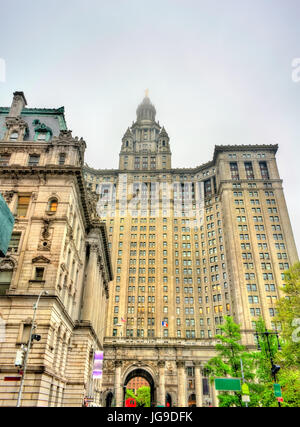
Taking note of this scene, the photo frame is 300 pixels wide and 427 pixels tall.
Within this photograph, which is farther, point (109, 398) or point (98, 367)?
point (109, 398)

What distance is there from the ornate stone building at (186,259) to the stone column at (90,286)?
41.0 m

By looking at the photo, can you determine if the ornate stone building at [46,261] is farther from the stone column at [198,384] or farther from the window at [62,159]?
the stone column at [198,384]

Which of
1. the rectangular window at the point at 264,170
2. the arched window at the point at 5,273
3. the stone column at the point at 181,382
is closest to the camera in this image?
the arched window at the point at 5,273

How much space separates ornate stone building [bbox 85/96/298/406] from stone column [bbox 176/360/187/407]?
239 mm

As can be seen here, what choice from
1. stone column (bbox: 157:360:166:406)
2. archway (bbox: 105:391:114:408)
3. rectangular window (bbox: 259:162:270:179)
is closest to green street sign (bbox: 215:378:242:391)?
stone column (bbox: 157:360:166:406)

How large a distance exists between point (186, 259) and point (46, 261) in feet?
258

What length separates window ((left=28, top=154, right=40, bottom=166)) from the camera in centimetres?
4072

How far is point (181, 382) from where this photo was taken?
260 feet

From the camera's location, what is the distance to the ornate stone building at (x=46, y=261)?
2934 cm

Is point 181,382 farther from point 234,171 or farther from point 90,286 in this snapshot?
point 234,171

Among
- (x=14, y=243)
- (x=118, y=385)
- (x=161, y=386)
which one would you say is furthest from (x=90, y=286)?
(x=161, y=386)

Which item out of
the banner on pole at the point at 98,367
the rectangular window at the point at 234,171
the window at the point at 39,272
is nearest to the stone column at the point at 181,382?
the banner on pole at the point at 98,367

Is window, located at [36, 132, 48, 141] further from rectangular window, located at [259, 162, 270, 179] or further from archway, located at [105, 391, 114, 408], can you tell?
rectangular window, located at [259, 162, 270, 179]

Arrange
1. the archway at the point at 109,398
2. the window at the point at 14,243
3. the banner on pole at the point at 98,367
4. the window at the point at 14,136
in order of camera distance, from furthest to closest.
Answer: the archway at the point at 109,398 → the window at the point at 14,136 → the banner on pole at the point at 98,367 → the window at the point at 14,243
